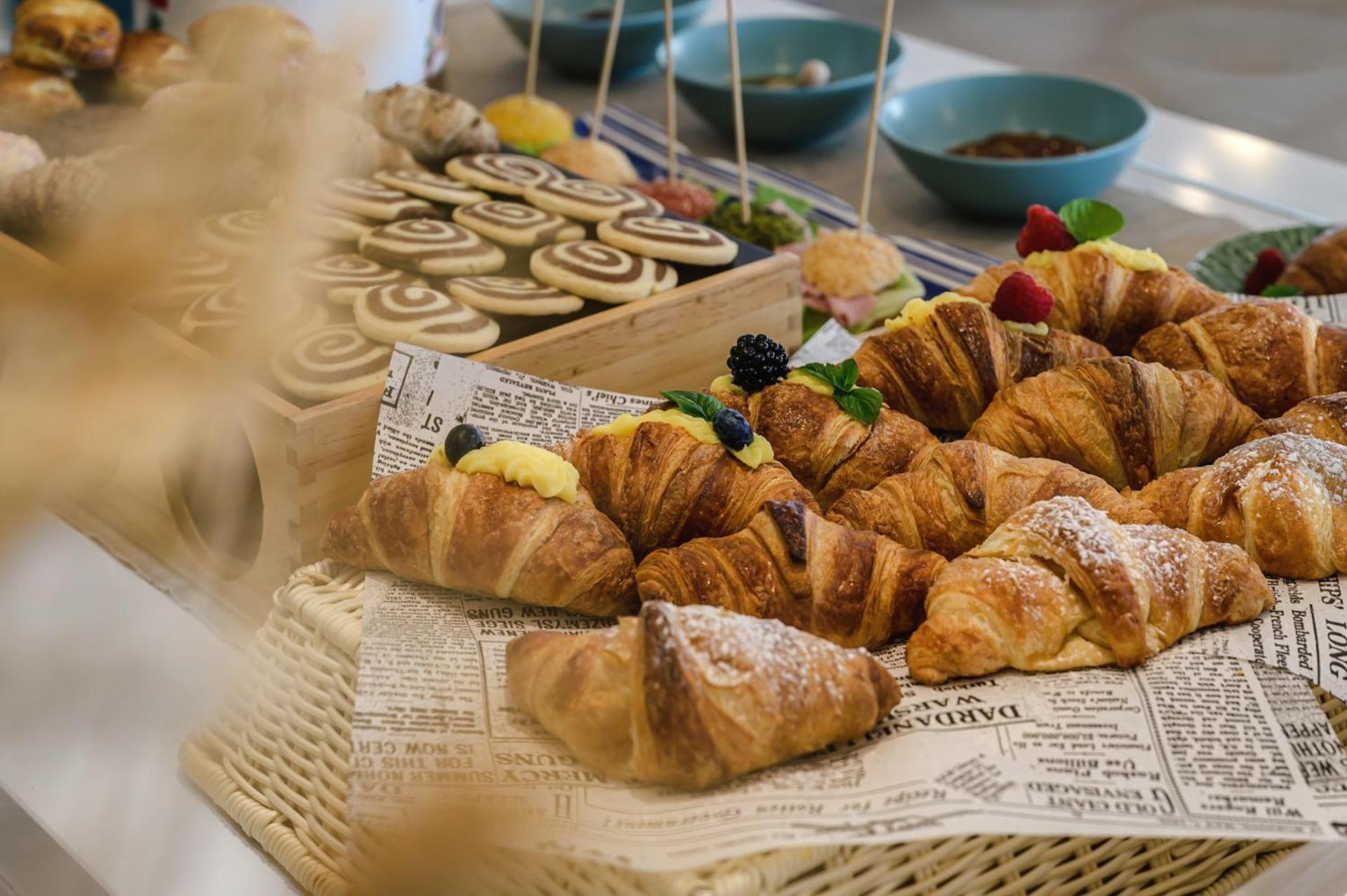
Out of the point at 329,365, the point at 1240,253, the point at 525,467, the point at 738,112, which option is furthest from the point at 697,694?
the point at 1240,253

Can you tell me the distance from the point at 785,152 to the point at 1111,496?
168cm

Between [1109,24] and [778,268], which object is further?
[1109,24]

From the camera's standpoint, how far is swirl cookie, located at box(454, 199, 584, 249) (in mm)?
1706

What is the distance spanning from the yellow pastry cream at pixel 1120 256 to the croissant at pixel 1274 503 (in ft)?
1.19

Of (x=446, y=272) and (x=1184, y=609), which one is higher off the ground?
(x=1184, y=609)

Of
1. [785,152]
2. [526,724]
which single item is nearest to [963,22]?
[785,152]

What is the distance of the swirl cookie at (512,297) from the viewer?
152 centimetres

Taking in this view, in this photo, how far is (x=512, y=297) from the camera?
5.03ft

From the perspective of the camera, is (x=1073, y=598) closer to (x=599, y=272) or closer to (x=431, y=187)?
(x=599, y=272)

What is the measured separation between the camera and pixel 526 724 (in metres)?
0.93

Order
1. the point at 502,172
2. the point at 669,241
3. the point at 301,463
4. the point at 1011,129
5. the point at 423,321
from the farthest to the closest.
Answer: the point at 1011,129
the point at 502,172
the point at 669,241
the point at 423,321
the point at 301,463

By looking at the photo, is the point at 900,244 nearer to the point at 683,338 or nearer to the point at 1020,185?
the point at 1020,185

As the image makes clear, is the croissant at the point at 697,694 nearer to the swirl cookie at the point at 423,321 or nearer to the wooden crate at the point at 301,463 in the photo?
the wooden crate at the point at 301,463

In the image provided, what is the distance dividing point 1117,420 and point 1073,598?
0.29 metres
